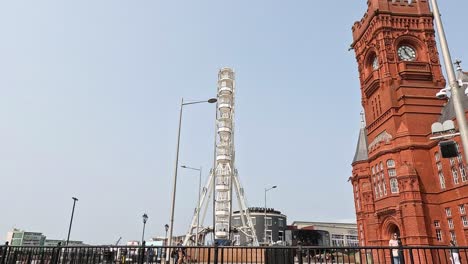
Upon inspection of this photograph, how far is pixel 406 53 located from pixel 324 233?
2665 inches

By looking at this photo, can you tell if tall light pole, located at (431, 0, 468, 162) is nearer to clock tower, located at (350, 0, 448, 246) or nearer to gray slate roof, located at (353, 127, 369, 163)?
clock tower, located at (350, 0, 448, 246)

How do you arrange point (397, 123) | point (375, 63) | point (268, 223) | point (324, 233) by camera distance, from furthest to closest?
point (324, 233) → point (268, 223) → point (375, 63) → point (397, 123)

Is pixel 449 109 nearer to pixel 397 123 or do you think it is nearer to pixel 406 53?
pixel 397 123

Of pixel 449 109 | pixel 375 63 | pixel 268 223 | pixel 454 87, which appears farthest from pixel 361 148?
pixel 268 223

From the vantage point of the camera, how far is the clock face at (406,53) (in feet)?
126

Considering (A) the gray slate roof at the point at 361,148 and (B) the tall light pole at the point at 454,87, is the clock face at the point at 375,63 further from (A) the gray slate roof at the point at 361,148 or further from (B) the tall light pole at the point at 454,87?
(B) the tall light pole at the point at 454,87

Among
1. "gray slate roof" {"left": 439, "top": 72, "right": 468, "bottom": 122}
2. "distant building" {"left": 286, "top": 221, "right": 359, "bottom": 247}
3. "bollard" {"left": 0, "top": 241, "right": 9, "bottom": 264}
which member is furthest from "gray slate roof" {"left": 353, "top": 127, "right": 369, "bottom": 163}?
"distant building" {"left": 286, "top": 221, "right": 359, "bottom": 247}

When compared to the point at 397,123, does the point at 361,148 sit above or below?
below

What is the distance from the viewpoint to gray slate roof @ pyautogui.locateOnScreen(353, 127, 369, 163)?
136ft

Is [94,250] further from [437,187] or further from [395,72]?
[395,72]

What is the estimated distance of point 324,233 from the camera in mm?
95438

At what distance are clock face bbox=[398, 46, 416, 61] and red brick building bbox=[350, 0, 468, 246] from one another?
3.9 inches

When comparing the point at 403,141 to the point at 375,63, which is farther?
the point at 375,63

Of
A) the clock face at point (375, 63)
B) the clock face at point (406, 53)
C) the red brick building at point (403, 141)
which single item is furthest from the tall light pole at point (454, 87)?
the clock face at point (375, 63)
